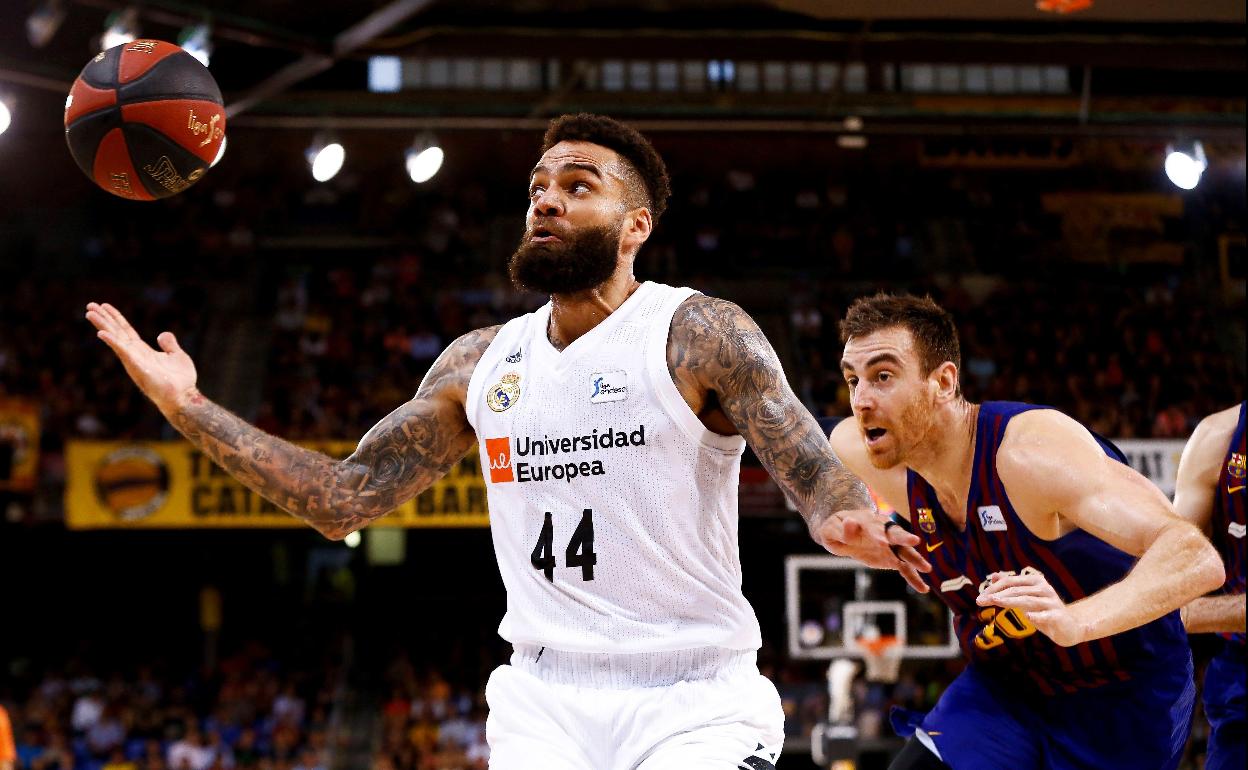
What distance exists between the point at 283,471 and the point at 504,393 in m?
0.65

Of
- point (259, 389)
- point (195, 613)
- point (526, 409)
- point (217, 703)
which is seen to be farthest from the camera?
point (195, 613)

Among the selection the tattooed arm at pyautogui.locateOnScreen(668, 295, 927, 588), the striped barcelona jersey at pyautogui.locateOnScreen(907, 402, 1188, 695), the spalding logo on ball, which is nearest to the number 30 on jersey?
the tattooed arm at pyautogui.locateOnScreen(668, 295, 927, 588)

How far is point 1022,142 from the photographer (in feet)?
→ 70.0

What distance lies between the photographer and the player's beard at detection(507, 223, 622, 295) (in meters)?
3.75

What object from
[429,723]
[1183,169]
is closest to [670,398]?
[1183,169]

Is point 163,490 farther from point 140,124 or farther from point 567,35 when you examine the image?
point 140,124

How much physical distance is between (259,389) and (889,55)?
926cm

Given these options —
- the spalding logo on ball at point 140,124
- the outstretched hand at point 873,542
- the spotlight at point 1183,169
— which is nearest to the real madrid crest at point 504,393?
the outstretched hand at point 873,542

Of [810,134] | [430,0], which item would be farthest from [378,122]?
[810,134]

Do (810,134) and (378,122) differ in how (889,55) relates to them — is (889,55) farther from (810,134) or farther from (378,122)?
(378,122)

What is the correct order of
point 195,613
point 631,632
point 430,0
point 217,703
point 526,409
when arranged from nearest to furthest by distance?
point 631,632 → point 526,409 → point 430,0 → point 217,703 → point 195,613

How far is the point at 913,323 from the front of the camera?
14.1ft

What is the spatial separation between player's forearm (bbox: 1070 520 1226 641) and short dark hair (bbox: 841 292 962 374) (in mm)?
906

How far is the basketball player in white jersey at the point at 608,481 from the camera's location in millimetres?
3367
